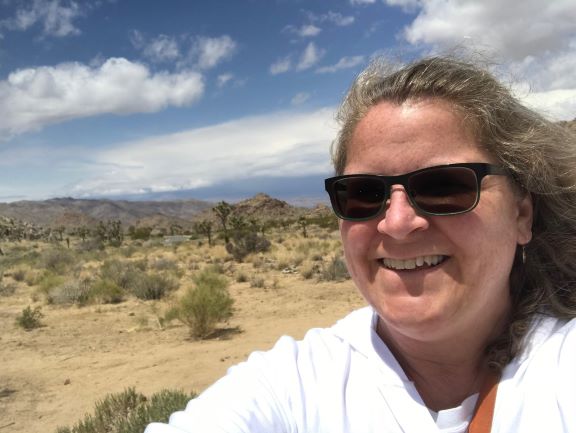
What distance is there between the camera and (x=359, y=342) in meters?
2.13

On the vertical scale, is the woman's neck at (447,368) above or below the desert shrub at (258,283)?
above

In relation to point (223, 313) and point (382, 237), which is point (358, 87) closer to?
point (382, 237)

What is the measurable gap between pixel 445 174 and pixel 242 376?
44.5 inches

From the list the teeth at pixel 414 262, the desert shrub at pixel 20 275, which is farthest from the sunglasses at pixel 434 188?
the desert shrub at pixel 20 275

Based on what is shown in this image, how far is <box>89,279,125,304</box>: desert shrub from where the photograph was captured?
51.3ft

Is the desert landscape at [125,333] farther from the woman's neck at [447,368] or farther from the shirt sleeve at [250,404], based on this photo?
the woman's neck at [447,368]

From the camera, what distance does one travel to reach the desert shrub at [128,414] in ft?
18.6

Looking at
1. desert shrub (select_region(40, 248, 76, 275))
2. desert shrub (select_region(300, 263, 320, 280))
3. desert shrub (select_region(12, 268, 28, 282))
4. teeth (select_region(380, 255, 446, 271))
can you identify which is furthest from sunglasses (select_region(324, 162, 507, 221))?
desert shrub (select_region(12, 268, 28, 282))

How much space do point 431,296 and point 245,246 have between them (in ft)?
83.0

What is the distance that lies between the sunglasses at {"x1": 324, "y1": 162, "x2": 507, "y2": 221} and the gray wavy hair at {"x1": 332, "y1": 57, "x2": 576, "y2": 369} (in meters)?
0.19

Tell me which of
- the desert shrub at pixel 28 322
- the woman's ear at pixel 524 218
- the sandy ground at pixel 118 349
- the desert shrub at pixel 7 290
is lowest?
the sandy ground at pixel 118 349

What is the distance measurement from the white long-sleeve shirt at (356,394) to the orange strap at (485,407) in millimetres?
37

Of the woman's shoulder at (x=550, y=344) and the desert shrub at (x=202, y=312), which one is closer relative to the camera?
the woman's shoulder at (x=550, y=344)

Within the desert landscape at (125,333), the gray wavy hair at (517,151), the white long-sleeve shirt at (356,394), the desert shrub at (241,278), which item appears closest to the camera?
the white long-sleeve shirt at (356,394)
